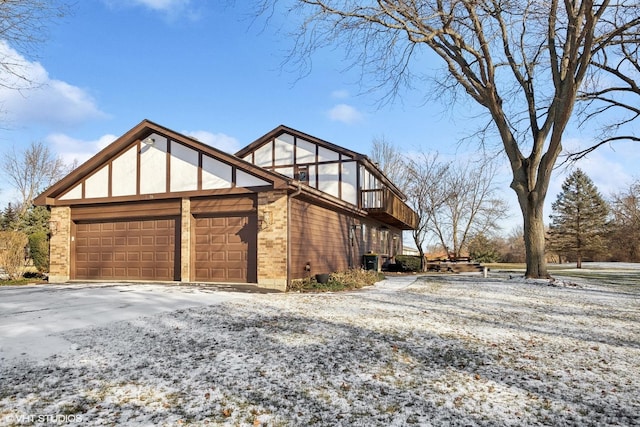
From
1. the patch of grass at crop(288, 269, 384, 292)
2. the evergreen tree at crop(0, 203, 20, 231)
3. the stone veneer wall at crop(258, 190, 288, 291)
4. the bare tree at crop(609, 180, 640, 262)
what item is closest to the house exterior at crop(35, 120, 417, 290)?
the stone veneer wall at crop(258, 190, 288, 291)

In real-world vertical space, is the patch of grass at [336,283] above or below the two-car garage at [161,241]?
below

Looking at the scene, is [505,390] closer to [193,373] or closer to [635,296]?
[193,373]

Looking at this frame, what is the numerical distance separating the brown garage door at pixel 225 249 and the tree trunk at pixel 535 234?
31.8 feet

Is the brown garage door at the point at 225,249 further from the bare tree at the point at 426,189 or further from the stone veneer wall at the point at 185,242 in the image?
the bare tree at the point at 426,189

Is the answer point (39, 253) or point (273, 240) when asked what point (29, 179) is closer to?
point (39, 253)

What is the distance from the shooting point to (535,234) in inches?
533

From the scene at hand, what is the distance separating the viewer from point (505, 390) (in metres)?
3.29

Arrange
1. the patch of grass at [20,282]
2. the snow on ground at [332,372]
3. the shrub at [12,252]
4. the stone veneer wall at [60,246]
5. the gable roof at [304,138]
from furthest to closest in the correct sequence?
the gable roof at [304,138]
the stone veneer wall at [60,246]
the shrub at [12,252]
the patch of grass at [20,282]
the snow on ground at [332,372]

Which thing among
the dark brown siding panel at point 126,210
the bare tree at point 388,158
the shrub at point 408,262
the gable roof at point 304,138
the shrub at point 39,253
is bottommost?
the shrub at point 408,262

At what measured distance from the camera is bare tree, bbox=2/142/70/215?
30922mm

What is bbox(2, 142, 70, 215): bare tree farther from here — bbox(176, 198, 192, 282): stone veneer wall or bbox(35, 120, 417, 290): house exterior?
bbox(176, 198, 192, 282): stone veneer wall

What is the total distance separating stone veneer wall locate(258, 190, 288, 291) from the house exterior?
3cm

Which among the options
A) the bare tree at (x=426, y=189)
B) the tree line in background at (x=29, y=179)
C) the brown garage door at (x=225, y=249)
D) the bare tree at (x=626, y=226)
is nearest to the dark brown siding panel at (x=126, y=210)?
the brown garage door at (x=225, y=249)

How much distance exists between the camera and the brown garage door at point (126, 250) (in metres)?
11.8
